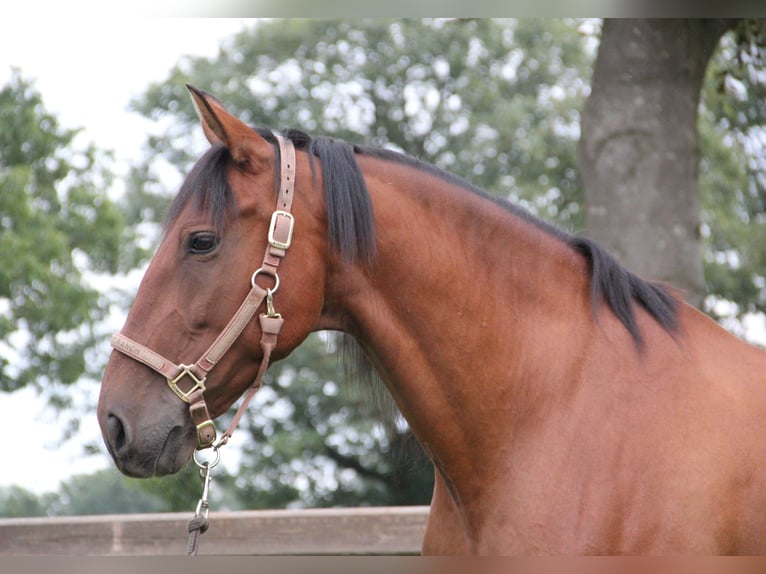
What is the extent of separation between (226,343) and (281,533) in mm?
2497

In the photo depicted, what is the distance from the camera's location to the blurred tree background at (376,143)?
48.2 feet

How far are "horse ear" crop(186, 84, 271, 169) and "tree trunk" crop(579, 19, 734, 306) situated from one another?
337cm

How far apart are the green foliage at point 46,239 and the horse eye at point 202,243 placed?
25.3ft

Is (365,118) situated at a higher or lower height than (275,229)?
lower

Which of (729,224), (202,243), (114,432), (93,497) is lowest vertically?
(93,497)

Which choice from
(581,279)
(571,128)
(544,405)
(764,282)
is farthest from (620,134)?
(571,128)

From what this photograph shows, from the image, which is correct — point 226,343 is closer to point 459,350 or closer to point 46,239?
point 459,350

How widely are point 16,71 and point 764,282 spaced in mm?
11868

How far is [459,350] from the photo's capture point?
9.16 feet

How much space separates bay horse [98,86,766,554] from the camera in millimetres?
2631

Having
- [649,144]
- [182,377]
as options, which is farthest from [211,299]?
[649,144]

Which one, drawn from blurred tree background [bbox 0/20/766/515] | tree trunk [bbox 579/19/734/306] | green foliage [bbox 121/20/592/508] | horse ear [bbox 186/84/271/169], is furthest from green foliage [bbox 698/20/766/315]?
horse ear [bbox 186/84/271/169]

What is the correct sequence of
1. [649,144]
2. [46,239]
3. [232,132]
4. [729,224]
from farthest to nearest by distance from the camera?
[729,224]
[46,239]
[649,144]
[232,132]

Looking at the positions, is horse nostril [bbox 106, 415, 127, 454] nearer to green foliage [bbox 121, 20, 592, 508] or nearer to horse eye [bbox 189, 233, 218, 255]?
horse eye [bbox 189, 233, 218, 255]
